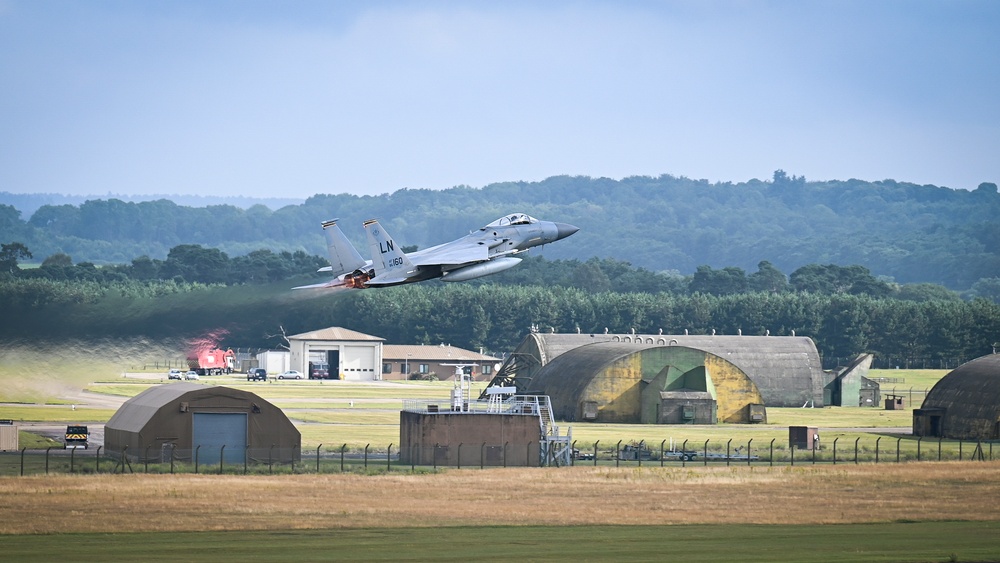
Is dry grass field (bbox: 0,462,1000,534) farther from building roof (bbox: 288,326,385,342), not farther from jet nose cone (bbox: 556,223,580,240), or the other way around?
building roof (bbox: 288,326,385,342)

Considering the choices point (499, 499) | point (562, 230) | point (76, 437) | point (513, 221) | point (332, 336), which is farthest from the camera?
point (332, 336)

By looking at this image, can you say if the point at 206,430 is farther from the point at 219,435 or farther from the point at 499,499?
the point at 499,499

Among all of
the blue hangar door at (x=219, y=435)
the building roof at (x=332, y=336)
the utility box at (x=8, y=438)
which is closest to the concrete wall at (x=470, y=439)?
the blue hangar door at (x=219, y=435)

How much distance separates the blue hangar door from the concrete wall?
849cm

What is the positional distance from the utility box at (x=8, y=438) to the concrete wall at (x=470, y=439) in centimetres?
1973

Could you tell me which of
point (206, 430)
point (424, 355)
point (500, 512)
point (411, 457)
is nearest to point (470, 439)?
point (411, 457)

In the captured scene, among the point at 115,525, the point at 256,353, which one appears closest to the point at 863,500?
the point at 115,525

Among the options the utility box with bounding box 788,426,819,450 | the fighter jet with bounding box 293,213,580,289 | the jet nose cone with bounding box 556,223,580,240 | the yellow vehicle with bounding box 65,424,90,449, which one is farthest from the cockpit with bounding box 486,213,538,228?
the yellow vehicle with bounding box 65,424,90,449

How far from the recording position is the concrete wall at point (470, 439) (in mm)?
74000

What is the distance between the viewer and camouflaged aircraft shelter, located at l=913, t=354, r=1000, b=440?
9494cm

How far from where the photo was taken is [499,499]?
199ft

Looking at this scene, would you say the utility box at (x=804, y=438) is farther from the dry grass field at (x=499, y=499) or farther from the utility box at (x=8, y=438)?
the utility box at (x=8, y=438)

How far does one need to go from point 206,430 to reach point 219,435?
689mm

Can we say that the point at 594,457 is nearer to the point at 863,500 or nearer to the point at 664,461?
the point at 664,461
